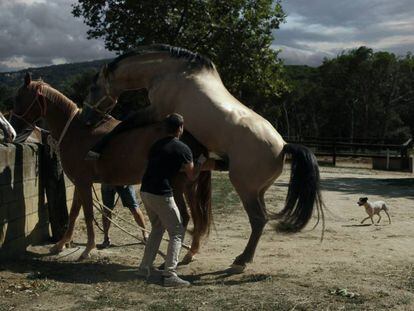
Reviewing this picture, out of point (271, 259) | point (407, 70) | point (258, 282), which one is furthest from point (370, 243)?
point (407, 70)

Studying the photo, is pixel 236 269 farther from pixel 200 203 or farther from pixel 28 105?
pixel 28 105

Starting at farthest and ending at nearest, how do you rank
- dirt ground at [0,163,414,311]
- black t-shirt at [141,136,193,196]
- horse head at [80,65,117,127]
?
horse head at [80,65,117,127]
black t-shirt at [141,136,193,196]
dirt ground at [0,163,414,311]

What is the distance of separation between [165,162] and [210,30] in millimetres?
13811

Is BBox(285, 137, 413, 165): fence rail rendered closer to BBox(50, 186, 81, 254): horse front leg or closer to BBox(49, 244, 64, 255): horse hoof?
BBox(50, 186, 81, 254): horse front leg

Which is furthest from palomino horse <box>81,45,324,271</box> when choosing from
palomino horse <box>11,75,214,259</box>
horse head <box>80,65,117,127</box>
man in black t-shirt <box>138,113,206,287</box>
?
man in black t-shirt <box>138,113,206,287</box>

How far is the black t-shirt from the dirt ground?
102 centimetres

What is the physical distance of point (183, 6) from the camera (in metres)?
18.0

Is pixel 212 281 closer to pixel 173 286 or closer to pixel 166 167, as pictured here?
pixel 173 286

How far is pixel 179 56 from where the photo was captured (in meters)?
6.44

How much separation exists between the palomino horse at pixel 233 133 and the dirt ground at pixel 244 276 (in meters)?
0.64

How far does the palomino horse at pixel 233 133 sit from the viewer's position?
584cm

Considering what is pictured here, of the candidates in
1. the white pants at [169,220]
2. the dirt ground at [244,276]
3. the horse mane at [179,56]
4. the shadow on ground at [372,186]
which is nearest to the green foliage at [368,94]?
the shadow on ground at [372,186]

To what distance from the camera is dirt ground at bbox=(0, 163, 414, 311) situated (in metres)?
4.76

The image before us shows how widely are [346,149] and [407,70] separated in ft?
50.8
